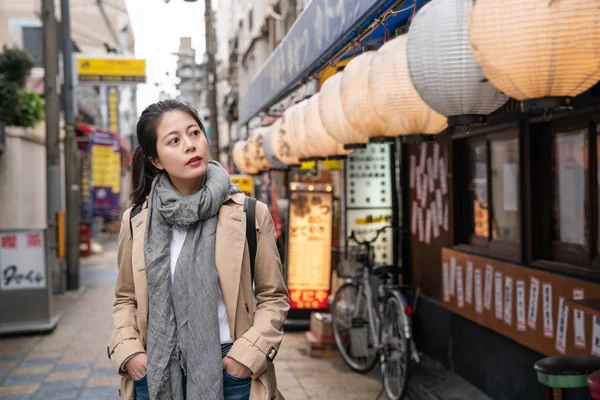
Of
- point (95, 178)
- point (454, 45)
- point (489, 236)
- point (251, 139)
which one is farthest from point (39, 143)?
point (454, 45)

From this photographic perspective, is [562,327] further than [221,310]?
Yes

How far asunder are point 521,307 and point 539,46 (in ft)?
13.1

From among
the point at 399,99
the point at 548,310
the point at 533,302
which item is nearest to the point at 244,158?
the point at 533,302

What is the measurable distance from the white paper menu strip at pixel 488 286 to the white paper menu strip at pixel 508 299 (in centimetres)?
31

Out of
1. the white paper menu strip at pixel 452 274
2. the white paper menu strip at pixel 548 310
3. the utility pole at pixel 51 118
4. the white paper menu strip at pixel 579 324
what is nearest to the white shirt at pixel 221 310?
the white paper menu strip at pixel 579 324

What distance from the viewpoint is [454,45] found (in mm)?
3596

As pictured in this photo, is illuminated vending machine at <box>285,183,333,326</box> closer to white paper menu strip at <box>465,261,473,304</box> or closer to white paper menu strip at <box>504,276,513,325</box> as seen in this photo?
white paper menu strip at <box>465,261,473,304</box>

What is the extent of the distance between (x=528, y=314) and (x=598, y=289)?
1.13 m

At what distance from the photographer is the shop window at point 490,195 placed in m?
7.02

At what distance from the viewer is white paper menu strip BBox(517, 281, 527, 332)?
638 cm

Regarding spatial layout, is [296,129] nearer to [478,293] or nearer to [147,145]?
[478,293]

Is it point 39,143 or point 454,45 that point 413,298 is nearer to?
point 454,45

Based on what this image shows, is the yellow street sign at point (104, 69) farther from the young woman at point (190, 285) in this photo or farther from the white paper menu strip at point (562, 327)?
the young woman at point (190, 285)

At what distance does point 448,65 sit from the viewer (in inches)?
143
